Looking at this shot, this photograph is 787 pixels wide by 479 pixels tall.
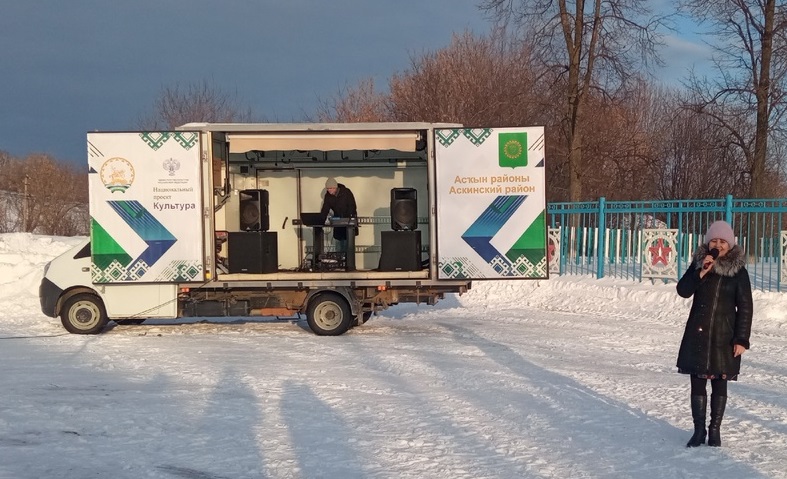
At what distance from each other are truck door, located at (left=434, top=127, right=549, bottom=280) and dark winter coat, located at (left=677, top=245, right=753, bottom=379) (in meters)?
5.29

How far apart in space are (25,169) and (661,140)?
30309 millimetres

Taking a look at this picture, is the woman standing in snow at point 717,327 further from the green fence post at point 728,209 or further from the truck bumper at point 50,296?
the truck bumper at point 50,296

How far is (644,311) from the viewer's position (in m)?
13.3

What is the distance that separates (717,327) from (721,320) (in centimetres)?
6

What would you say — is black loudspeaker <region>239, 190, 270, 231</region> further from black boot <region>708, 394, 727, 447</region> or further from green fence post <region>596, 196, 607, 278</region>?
black boot <region>708, 394, 727, 447</region>

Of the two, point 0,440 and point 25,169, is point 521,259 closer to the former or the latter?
point 0,440

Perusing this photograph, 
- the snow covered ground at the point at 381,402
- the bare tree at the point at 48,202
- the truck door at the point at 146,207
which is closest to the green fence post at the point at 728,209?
the snow covered ground at the point at 381,402

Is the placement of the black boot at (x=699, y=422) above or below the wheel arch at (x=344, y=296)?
below

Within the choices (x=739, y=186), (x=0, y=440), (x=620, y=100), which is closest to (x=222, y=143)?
(x=0, y=440)

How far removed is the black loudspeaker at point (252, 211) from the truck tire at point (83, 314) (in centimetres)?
261

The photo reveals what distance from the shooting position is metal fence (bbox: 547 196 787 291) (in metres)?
13.2

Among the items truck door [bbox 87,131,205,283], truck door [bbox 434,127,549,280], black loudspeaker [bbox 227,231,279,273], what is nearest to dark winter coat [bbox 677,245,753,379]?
truck door [bbox 434,127,549,280]

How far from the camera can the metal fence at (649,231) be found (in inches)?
521

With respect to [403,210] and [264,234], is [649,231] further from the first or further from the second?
[264,234]
